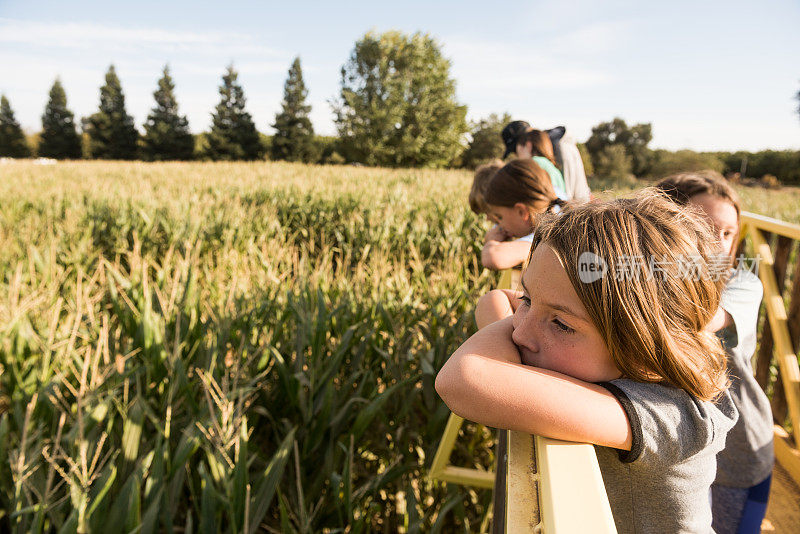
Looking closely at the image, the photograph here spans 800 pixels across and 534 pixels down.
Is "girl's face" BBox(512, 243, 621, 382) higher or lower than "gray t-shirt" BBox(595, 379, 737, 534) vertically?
higher

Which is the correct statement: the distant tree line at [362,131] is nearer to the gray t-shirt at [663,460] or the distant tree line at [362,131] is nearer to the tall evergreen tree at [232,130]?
the tall evergreen tree at [232,130]

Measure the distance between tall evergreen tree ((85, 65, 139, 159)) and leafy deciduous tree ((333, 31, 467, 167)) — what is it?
2160cm

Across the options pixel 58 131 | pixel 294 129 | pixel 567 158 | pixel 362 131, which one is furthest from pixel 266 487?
pixel 58 131

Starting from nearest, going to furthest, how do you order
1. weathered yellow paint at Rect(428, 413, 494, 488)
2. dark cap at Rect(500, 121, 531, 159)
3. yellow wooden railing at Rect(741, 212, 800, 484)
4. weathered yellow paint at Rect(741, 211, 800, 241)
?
weathered yellow paint at Rect(428, 413, 494, 488) < weathered yellow paint at Rect(741, 211, 800, 241) < yellow wooden railing at Rect(741, 212, 800, 484) < dark cap at Rect(500, 121, 531, 159)

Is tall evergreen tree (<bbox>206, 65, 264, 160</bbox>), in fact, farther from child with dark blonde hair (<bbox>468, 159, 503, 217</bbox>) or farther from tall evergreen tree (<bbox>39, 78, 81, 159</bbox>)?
child with dark blonde hair (<bbox>468, 159, 503, 217</bbox>)

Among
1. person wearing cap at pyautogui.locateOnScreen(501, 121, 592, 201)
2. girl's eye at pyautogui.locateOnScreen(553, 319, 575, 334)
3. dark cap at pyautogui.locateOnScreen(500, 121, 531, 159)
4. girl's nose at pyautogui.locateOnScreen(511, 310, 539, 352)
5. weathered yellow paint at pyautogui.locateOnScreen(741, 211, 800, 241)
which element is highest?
dark cap at pyautogui.locateOnScreen(500, 121, 531, 159)

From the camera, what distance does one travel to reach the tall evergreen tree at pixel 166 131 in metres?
43.4

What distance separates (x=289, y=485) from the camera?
1.81 metres

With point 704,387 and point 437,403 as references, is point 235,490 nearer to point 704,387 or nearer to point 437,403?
point 437,403

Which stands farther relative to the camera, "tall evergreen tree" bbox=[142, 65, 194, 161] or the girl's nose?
"tall evergreen tree" bbox=[142, 65, 194, 161]

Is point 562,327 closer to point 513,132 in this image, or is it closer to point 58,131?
point 513,132

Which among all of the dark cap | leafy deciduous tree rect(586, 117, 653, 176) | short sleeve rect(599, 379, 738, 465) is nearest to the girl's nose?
short sleeve rect(599, 379, 738, 465)

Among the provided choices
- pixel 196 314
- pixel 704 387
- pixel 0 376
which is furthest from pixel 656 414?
pixel 0 376

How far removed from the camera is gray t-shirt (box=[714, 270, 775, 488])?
1.26 metres
